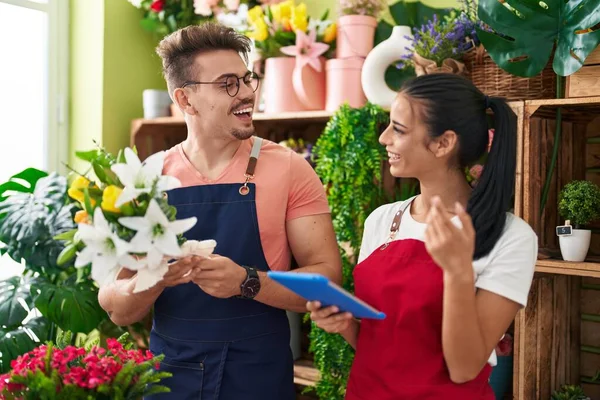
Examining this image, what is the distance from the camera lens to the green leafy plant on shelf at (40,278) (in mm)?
2818

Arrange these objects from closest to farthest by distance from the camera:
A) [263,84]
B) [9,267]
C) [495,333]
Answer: [495,333] → [263,84] → [9,267]

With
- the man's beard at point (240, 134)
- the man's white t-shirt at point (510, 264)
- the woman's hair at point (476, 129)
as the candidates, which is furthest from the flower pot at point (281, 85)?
the man's white t-shirt at point (510, 264)

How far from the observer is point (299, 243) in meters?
1.87

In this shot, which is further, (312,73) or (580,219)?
(312,73)

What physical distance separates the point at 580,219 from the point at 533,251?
0.82 meters

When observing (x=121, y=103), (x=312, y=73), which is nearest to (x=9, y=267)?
(x=121, y=103)

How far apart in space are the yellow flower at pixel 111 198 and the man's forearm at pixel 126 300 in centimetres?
41

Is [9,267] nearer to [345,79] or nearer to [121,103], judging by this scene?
[121,103]

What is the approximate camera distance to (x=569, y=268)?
6.89 ft

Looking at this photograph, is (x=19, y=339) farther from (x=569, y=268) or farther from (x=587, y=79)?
(x=587, y=79)

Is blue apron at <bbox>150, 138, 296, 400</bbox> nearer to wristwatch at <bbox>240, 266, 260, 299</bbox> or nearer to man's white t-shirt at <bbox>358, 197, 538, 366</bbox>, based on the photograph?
wristwatch at <bbox>240, 266, 260, 299</bbox>

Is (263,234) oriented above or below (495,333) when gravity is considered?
above

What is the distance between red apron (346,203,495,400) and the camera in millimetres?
1474

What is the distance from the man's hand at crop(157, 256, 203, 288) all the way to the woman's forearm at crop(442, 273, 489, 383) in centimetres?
56
